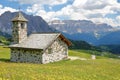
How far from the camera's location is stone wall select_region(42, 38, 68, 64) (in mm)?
61450

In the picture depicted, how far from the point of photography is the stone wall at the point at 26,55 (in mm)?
60763

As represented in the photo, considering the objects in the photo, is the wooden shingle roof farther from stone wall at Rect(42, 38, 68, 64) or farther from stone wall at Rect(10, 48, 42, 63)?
stone wall at Rect(42, 38, 68, 64)

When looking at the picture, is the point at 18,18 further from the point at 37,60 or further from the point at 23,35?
the point at 37,60

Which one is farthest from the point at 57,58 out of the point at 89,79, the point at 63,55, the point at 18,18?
the point at 89,79

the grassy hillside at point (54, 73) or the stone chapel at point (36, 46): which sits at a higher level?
the stone chapel at point (36, 46)

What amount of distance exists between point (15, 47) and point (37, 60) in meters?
6.51

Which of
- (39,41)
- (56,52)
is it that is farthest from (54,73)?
(56,52)

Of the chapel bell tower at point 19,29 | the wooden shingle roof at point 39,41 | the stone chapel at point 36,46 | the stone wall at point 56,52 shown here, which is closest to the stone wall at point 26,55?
the stone chapel at point 36,46

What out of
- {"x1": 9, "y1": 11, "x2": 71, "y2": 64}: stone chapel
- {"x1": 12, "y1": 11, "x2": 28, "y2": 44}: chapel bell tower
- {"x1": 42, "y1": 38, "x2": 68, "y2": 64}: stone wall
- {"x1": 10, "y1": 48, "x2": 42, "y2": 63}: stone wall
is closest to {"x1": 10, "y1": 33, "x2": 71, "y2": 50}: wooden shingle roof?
{"x1": 9, "y1": 11, "x2": 71, "y2": 64}: stone chapel

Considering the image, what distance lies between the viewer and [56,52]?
6512cm

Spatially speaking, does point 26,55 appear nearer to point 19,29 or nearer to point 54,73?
point 19,29

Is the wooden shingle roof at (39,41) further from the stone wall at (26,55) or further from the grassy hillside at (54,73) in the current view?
the grassy hillside at (54,73)

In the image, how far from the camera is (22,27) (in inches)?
2699

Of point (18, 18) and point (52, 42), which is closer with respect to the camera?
point (52, 42)
